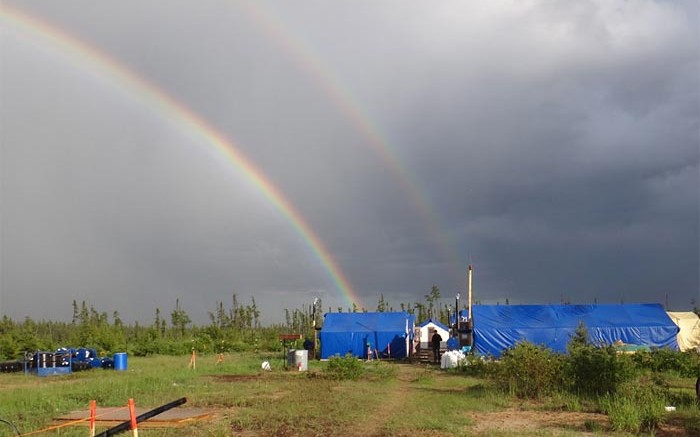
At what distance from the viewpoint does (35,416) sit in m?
15.8

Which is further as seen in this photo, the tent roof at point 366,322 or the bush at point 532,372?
the tent roof at point 366,322

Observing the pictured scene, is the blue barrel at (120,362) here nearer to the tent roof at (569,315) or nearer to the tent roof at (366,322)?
the tent roof at (366,322)

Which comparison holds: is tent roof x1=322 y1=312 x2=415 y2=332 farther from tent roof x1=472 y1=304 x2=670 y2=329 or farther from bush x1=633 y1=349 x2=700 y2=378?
bush x1=633 y1=349 x2=700 y2=378

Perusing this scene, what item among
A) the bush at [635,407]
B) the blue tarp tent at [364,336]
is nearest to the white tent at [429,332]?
the blue tarp tent at [364,336]

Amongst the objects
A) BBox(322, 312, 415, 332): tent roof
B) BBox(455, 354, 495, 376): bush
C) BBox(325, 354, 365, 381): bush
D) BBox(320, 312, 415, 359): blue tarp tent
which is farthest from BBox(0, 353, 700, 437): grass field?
BBox(322, 312, 415, 332): tent roof

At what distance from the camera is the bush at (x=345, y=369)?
83.0 feet

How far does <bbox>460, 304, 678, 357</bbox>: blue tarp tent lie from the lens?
34.4m

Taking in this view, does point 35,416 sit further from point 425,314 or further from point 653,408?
point 425,314

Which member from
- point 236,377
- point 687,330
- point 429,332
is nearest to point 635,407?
point 236,377

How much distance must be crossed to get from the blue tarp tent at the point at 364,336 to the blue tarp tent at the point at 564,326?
6.29 m

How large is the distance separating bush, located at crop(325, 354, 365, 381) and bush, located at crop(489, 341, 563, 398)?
7563 millimetres

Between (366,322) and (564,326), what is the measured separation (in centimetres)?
1275

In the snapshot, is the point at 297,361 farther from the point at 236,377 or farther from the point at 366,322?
the point at 366,322

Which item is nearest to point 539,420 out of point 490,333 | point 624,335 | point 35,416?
point 35,416
